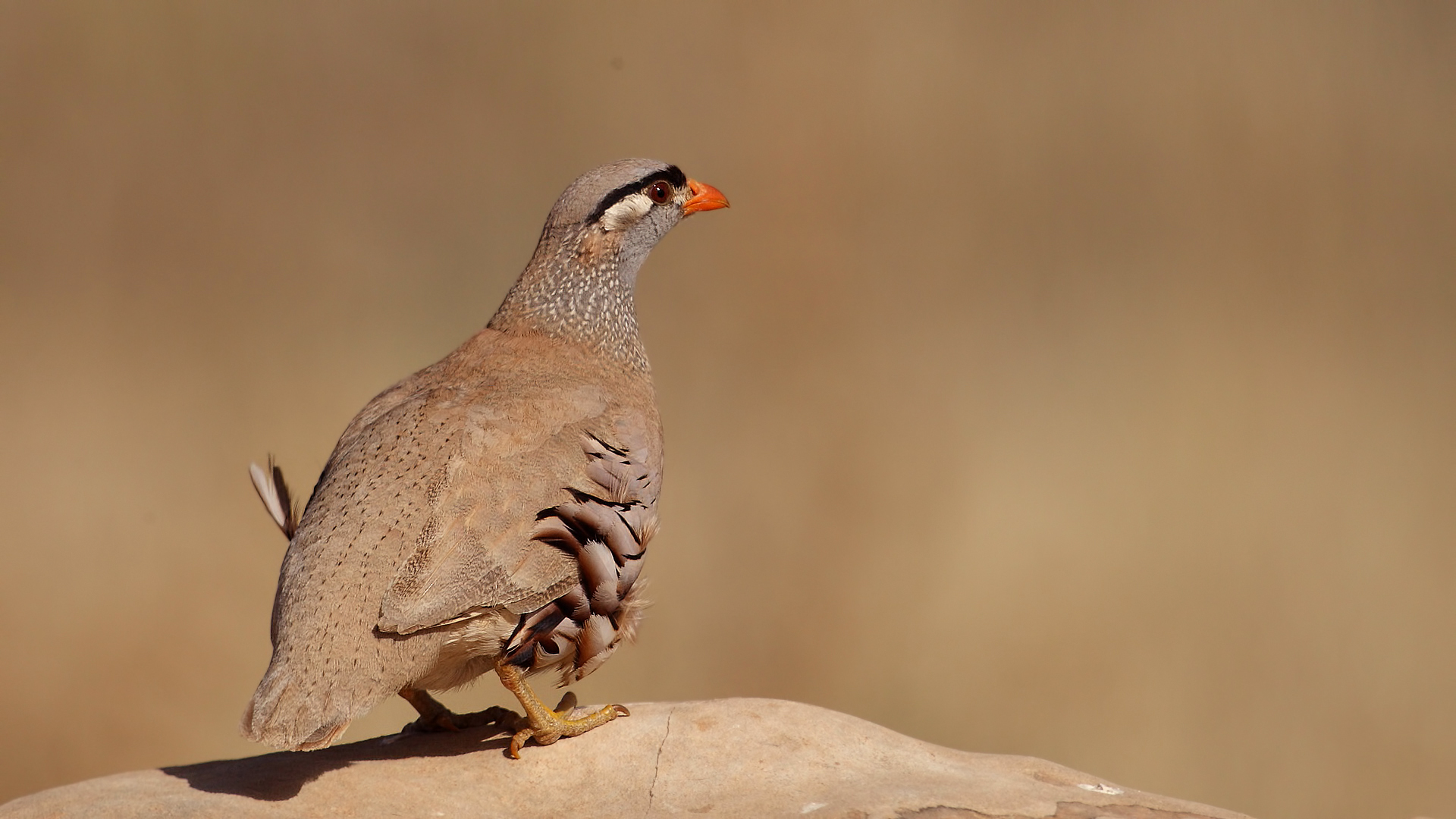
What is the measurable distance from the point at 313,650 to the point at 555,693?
5394mm

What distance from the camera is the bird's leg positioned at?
173 inches

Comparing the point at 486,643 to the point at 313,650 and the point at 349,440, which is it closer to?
the point at 313,650

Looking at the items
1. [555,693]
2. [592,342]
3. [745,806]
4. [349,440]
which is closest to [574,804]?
[745,806]

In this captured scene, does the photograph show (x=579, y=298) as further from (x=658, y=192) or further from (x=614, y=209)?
(x=658, y=192)

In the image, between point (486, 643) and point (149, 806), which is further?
point (486, 643)

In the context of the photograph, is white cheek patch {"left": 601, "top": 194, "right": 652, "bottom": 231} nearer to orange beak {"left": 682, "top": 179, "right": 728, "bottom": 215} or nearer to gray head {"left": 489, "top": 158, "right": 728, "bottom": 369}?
gray head {"left": 489, "top": 158, "right": 728, "bottom": 369}

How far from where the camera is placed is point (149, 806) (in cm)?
394

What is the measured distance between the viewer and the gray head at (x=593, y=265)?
219 inches

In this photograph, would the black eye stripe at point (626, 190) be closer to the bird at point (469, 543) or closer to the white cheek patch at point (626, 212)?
the white cheek patch at point (626, 212)

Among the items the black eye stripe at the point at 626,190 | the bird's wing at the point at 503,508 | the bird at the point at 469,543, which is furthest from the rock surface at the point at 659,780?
the black eye stripe at the point at 626,190

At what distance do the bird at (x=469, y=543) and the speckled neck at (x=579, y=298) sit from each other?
15cm

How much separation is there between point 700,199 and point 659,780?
3040 millimetres

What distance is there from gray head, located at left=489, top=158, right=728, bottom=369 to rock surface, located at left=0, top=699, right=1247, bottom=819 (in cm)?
176

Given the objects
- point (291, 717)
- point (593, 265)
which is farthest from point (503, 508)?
point (593, 265)
